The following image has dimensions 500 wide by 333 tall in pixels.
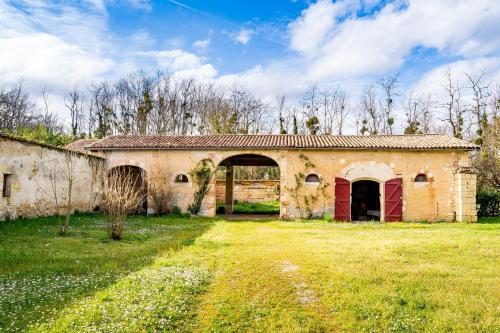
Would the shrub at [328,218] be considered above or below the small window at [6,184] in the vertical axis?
below

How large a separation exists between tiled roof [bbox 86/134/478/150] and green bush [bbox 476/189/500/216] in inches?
133

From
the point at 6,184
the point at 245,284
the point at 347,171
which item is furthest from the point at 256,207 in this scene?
the point at 245,284

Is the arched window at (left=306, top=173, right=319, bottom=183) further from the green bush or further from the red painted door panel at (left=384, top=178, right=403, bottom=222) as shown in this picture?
the green bush

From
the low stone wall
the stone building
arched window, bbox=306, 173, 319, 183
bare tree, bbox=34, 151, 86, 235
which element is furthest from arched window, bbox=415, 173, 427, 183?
bare tree, bbox=34, 151, 86, 235

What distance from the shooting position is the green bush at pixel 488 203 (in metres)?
19.4

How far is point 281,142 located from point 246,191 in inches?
380

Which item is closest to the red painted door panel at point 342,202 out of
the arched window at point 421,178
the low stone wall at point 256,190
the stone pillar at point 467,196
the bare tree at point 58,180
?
the arched window at point 421,178

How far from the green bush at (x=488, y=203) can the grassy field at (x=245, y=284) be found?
370 inches

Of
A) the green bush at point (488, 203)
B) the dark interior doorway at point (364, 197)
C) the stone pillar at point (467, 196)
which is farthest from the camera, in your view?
the dark interior doorway at point (364, 197)

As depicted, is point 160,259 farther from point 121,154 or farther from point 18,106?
point 18,106

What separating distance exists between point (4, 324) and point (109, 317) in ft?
4.06

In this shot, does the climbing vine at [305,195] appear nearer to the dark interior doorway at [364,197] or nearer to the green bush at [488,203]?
the dark interior doorway at [364,197]

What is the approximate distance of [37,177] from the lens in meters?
14.6

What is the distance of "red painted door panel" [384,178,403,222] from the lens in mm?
17922
